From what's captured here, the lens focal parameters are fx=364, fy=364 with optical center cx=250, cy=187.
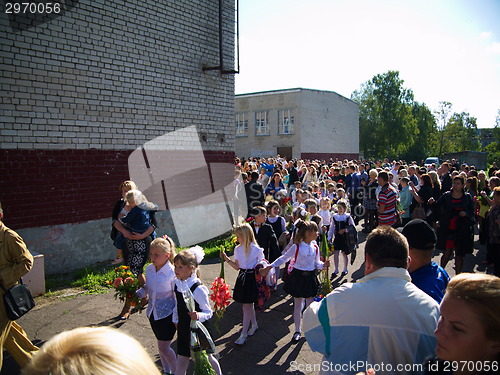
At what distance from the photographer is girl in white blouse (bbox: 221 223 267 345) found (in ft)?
16.7

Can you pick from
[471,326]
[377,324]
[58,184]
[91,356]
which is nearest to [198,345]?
[377,324]

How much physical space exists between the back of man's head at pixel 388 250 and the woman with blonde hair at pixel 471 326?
0.57 metres

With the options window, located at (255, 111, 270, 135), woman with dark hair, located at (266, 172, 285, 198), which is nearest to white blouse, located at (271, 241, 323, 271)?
woman with dark hair, located at (266, 172, 285, 198)

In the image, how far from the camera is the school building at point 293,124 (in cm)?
3816

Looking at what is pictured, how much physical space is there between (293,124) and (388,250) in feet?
121

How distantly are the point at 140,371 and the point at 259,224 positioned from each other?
5.60m

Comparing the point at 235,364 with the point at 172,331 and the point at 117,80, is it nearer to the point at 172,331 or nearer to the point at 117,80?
the point at 172,331

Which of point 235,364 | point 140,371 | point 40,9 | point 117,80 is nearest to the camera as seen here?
point 140,371

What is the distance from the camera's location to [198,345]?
11.3 ft

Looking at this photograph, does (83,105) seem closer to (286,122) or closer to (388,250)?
(388,250)

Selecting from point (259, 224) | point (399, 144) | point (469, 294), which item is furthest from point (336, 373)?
point (399, 144)

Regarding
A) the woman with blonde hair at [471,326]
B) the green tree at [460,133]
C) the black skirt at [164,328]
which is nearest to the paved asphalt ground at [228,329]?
the black skirt at [164,328]

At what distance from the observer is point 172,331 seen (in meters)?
3.98

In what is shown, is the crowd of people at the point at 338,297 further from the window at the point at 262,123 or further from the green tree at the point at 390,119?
the green tree at the point at 390,119
